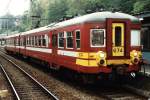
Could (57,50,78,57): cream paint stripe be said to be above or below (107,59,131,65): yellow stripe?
above

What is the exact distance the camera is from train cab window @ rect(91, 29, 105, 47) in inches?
566

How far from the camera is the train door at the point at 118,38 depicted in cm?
1447

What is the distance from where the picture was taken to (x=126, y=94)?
1410cm

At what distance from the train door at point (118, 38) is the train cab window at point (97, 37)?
0.42 metres

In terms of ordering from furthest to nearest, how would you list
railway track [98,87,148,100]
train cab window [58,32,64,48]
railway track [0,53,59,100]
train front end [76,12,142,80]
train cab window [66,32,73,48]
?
train cab window [58,32,64,48]
train cab window [66,32,73,48]
train front end [76,12,142,80]
railway track [0,53,59,100]
railway track [98,87,148,100]

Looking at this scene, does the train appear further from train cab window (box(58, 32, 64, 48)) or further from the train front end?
train cab window (box(58, 32, 64, 48))

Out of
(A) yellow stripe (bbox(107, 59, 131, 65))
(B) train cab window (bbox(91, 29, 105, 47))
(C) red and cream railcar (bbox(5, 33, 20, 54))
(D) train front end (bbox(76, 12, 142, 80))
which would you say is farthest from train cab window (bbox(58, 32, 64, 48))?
(C) red and cream railcar (bbox(5, 33, 20, 54))

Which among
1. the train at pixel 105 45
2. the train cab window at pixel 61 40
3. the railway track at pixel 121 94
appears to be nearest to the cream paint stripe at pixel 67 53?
the train at pixel 105 45

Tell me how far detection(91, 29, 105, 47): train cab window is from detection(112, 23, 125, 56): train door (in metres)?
0.42

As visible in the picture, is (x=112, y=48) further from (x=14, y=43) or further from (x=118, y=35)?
(x=14, y=43)

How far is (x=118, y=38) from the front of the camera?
48.0 ft

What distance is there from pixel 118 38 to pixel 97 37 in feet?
2.76

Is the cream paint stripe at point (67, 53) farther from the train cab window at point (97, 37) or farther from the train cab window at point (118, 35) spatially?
the train cab window at point (118, 35)

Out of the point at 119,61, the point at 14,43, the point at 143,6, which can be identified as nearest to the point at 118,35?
the point at 119,61
